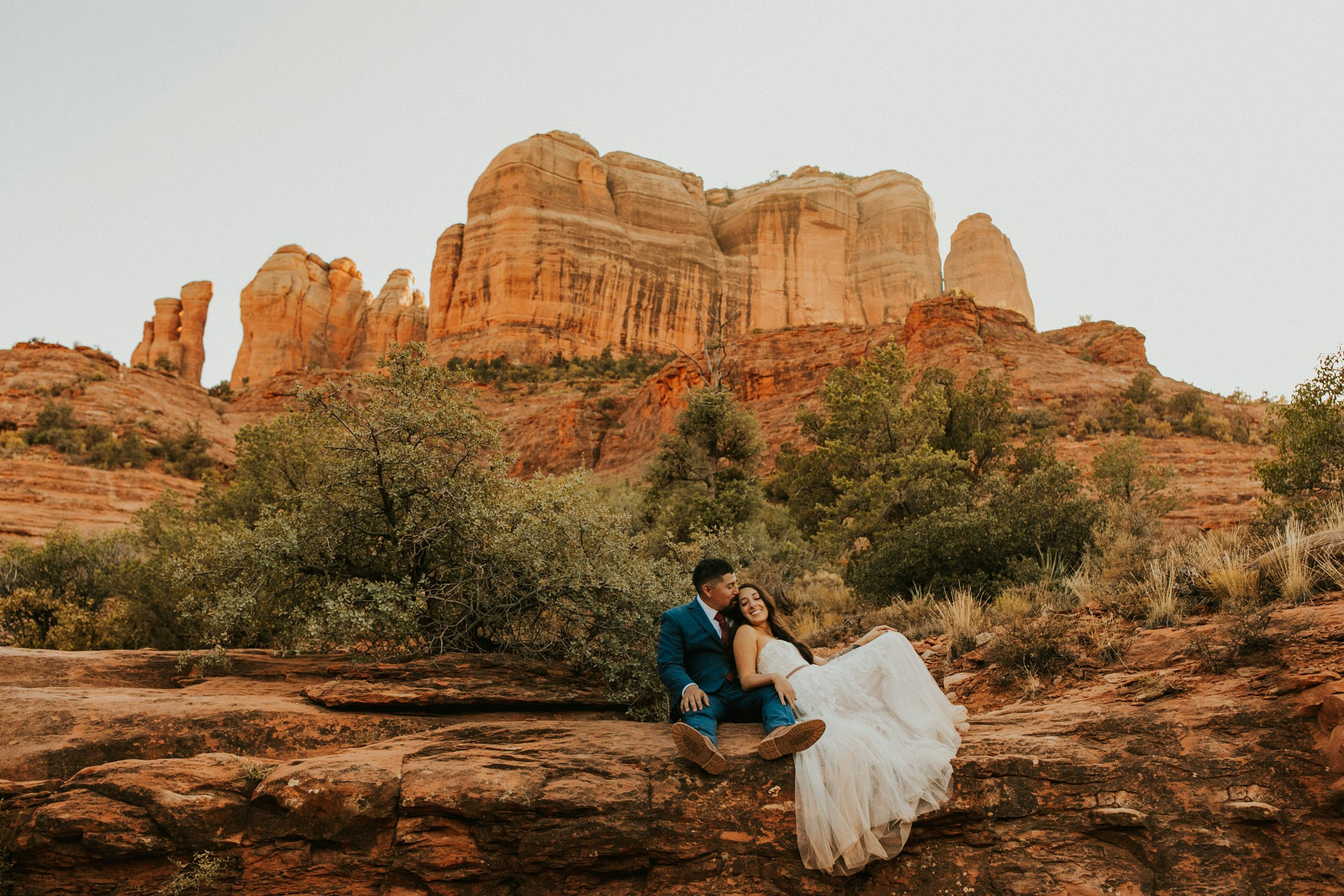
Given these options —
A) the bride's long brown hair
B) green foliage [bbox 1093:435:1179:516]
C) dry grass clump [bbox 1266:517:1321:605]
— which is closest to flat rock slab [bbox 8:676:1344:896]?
the bride's long brown hair

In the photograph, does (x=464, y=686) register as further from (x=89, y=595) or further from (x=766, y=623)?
(x=89, y=595)

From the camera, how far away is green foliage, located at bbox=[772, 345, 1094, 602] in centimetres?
1055

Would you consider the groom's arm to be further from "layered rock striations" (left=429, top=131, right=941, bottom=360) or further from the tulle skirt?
"layered rock striations" (left=429, top=131, right=941, bottom=360)

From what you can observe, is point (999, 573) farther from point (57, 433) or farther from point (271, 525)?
point (57, 433)

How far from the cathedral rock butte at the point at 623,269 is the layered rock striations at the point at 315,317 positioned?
0.46 feet

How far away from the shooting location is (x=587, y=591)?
6.59 meters

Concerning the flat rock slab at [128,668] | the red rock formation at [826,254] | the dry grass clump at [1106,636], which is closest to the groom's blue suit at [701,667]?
the flat rock slab at [128,668]

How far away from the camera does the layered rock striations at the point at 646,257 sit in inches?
2185

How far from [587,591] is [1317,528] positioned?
6864 millimetres

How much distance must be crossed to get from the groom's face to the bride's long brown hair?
0.06 metres

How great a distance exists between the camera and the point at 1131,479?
1705 cm

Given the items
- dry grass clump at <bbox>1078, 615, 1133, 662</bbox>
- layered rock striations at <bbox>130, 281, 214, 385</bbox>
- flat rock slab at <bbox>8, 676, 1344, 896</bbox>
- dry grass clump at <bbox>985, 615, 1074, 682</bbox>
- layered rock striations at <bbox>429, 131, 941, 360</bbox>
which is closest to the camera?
flat rock slab at <bbox>8, 676, 1344, 896</bbox>

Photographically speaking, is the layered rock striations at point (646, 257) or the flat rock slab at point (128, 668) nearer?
the flat rock slab at point (128, 668)

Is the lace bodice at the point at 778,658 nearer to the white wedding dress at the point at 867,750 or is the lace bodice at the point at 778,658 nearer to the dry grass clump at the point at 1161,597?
the white wedding dress at the point at 867,750
